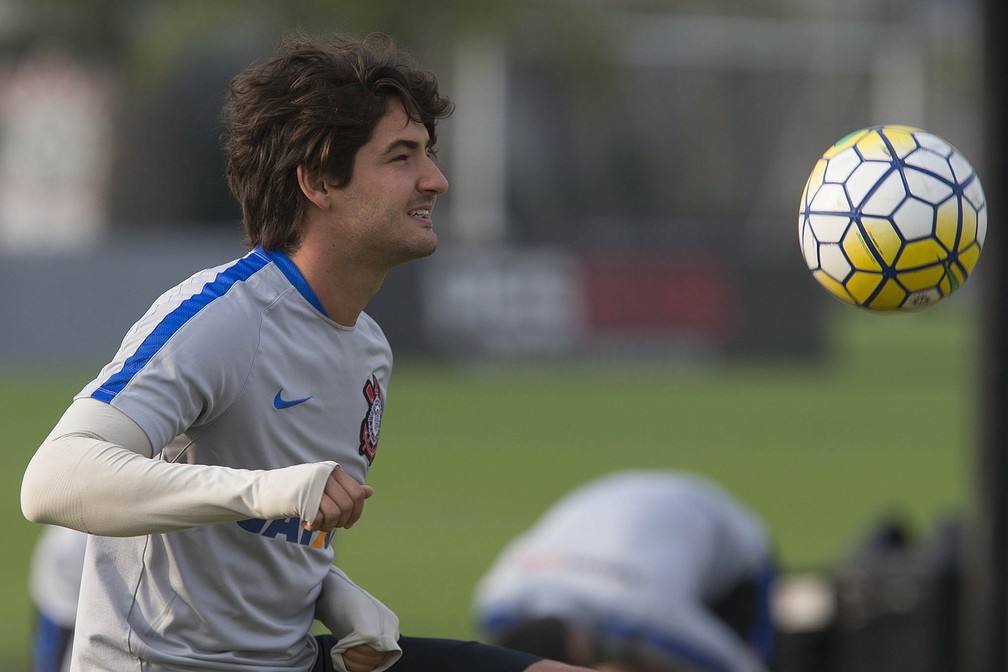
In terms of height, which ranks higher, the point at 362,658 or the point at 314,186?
the point at 314,186

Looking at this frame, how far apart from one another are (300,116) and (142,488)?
39.1 inches

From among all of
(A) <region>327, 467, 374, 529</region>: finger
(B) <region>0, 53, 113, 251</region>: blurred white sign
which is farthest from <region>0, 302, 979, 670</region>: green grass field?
(B) <region>0, 53, 113, 251</region>: blurred white sign

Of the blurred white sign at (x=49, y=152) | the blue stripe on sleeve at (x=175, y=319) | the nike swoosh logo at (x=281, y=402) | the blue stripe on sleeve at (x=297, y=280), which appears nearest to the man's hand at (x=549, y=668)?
the nike swoosh logo at (x=281, y=402)

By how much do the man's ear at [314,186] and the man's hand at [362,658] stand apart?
111 cm

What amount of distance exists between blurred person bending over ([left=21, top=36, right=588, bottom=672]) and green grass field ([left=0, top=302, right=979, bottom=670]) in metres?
4.23

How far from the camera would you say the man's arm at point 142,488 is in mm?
3006

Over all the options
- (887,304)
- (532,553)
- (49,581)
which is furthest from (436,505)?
(887,304)

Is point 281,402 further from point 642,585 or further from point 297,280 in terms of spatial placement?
point 642,585

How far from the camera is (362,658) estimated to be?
3877 millimetres

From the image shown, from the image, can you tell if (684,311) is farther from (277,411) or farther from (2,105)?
(277,411)

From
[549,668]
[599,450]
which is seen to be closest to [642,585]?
[549,668]

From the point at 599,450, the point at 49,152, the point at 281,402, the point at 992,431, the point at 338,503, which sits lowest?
the point at 599,450

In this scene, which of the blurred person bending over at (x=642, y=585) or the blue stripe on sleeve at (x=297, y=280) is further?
the blurred person bending over at (x=642, y=585)

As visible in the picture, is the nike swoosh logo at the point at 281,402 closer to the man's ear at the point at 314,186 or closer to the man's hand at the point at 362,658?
the man's ear at the point at 314,186
